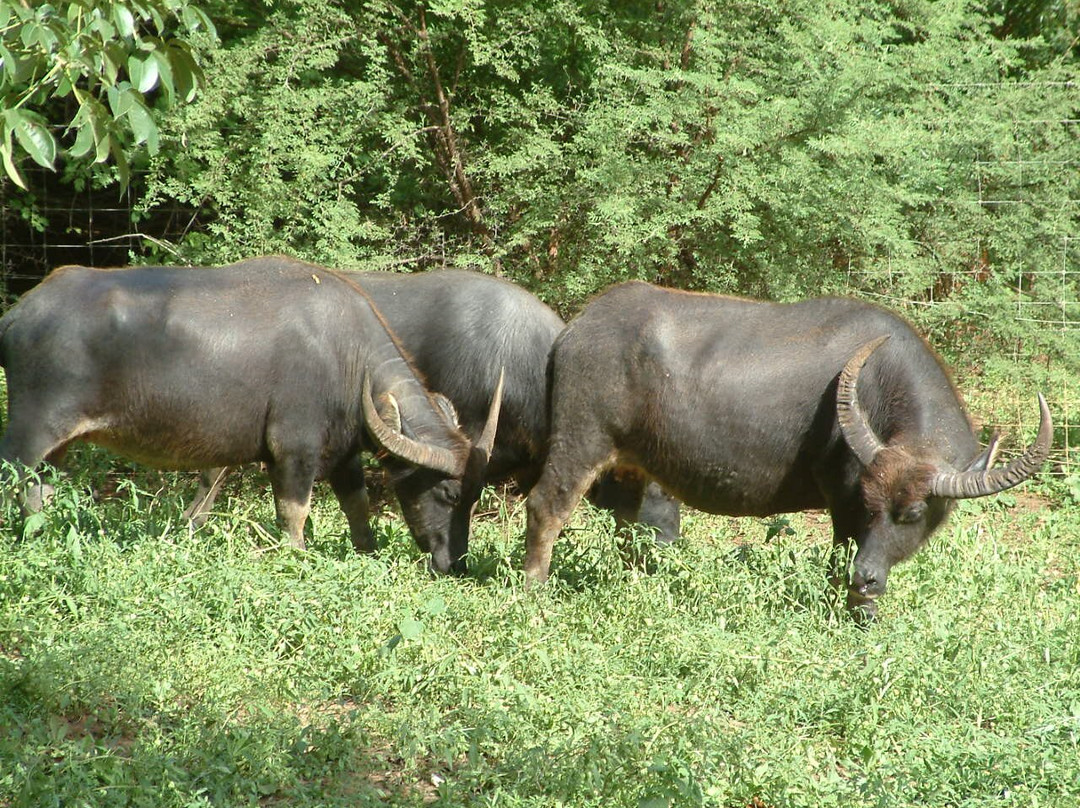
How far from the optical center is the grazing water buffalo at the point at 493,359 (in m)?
7.77

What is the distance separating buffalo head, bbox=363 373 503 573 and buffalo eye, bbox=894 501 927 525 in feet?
8.21

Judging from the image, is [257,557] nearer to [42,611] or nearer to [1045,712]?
[42,611]

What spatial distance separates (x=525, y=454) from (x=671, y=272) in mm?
2237

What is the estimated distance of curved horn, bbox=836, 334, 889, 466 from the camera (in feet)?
19.7

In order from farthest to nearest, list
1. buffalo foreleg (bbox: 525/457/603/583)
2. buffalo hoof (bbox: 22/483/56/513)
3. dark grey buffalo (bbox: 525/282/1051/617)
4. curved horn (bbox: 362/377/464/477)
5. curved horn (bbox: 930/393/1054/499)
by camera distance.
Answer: curved horn (bbox: 362/377/464/477)
buffalo foreleg (bbox: 525/457/603/583)
buffalo hoof (bbox: 22/483/56/513)
dark grey buffalo (bbox: 525/282/1051/617)
curved horn (bbox: 930/393/1054/499)

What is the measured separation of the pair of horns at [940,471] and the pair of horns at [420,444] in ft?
7.13

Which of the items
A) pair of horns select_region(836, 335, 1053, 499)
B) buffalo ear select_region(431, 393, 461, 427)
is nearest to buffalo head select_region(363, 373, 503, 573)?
buffalo ear select_region(431, 393, 461, 427)

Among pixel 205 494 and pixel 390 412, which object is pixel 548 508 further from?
pixel 205 494

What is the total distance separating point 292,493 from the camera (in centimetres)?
688

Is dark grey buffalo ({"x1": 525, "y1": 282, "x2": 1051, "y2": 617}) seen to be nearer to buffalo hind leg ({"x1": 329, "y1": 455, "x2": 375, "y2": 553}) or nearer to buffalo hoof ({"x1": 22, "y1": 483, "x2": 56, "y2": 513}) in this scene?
buffalo hind leg ({"x1": 329, "y1": 455, "x2": 375, "y2": 553})

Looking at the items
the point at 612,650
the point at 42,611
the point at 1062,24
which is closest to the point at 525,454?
the point at 612,650

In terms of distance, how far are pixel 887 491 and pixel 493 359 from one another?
285 centimetres

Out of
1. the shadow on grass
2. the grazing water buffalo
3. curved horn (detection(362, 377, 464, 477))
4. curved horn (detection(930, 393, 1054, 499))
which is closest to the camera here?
the shadow on grass

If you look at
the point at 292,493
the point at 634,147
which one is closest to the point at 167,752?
the point at 292,493
